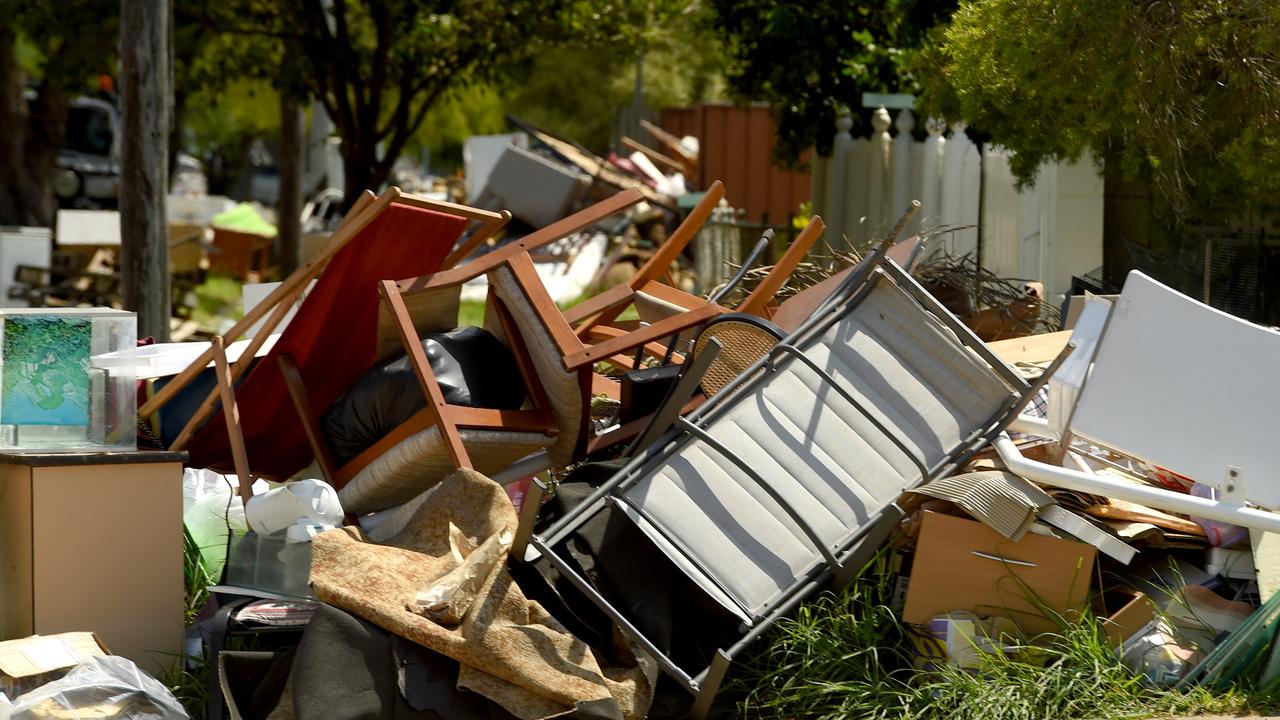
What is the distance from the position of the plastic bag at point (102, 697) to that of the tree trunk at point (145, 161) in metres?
4.61

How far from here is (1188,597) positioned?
4004mm

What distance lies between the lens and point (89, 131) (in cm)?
2480

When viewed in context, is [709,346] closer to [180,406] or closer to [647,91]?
[180,406]

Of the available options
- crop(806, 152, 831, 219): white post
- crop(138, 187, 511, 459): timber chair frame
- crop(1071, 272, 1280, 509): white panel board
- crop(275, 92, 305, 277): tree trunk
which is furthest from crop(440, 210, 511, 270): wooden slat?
crop(275, 92, 305, 277): tree trunk

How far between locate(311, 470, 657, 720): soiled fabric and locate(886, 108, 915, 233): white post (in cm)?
633

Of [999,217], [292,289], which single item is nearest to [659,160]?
[999,217]

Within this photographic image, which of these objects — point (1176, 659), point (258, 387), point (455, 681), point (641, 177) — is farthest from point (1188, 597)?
point (641, 177)

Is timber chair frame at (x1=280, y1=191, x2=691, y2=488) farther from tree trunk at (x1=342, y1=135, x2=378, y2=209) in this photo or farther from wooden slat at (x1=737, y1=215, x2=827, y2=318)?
tree trunk at (x1=342, y1=135, x2=378, y2=209)

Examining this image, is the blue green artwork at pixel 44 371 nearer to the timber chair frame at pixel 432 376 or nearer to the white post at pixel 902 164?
the timber chair frame at pixel 432 376

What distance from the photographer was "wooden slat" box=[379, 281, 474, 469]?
4.44 meters

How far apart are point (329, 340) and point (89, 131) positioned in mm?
21945

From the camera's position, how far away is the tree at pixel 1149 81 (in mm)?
5059

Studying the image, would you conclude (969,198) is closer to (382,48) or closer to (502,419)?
(502,419)

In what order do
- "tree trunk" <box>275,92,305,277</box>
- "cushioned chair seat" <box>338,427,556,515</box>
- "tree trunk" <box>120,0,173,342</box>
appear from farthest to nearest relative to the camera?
"tree trunk" <box>275,92,305,277</box> < "tree trunk" <box>120,0,173,342</box> < "cushioned chair seat" <box>338,427,556,515</box>
